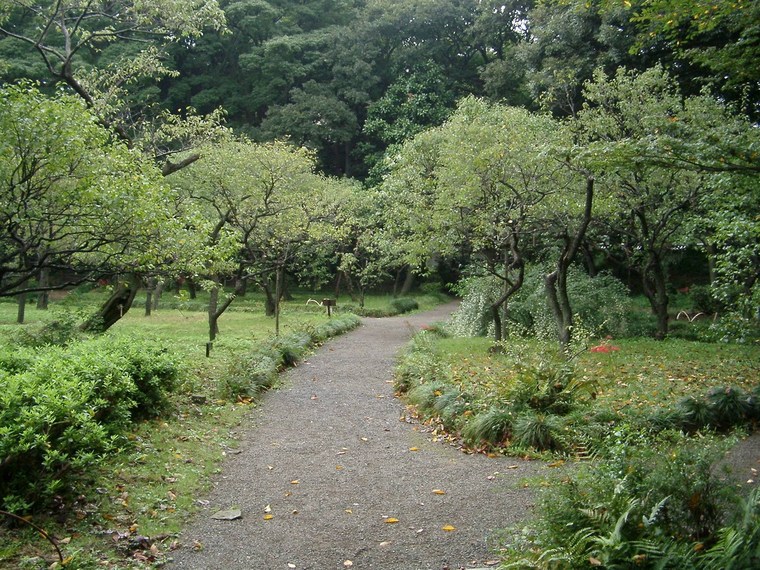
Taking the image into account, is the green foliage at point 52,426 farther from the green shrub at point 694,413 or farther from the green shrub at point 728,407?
the green shrub at point 728,407

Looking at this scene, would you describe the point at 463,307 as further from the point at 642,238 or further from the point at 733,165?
the point at 733,165

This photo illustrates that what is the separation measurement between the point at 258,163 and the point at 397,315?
12890 mm

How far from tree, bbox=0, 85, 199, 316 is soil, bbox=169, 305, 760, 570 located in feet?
10.8

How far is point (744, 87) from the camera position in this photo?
15141mm

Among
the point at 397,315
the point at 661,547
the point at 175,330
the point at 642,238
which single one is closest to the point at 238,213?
the point at 175,330

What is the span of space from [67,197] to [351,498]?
18.9ft

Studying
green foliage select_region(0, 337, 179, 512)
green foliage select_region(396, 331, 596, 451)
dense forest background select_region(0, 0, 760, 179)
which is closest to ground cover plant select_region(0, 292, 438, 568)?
green foliage select_region(0, 337, 179, 512)

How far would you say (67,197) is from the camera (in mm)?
8594

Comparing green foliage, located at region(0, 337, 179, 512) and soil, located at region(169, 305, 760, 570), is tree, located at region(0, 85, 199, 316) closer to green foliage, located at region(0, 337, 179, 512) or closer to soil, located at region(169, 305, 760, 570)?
green foliage, located at region(0, 337, 179, 512)

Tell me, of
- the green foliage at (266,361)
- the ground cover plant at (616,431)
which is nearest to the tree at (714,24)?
the ground cover plant at (616,431)

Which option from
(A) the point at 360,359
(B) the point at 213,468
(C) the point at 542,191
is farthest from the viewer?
(A) the point at 360,359

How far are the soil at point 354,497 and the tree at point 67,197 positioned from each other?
10.8 ft

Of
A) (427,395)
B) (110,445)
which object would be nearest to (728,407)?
(427,395)

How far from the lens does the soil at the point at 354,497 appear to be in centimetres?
476
